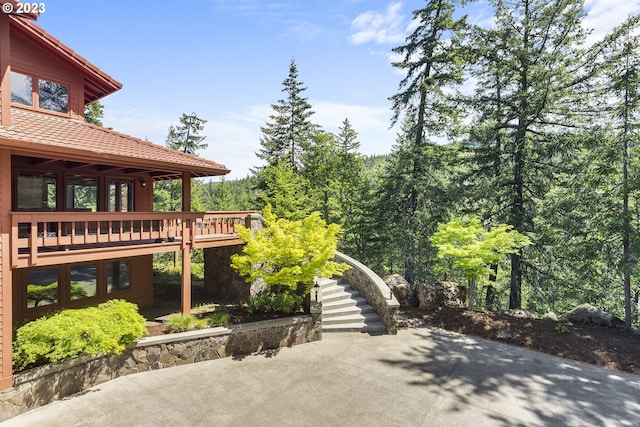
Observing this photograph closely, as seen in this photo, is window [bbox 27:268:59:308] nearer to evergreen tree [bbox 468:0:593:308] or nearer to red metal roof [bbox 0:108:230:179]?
red metal roof [bbox 0:108:230:179]

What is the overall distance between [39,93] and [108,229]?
5.37m

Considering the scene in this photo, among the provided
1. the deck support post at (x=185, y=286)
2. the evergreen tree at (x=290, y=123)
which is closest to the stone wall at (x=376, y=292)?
the deck support post at (x=185, y=286)

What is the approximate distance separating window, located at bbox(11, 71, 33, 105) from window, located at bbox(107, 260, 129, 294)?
5702mm

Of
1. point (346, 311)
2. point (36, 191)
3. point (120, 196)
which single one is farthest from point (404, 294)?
point (36, 191)

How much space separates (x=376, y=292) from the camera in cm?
1155

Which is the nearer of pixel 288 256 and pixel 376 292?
pixel 288 256

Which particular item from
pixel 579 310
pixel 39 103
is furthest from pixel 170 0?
pixel 579 310

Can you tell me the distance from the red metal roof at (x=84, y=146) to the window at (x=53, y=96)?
441 millimetres

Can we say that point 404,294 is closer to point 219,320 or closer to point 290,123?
point 219,320

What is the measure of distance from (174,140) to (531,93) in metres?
31.2

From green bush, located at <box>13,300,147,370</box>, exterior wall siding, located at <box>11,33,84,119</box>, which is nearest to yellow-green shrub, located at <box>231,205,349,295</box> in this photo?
green bush, located at <box>13,300,147,370</box>

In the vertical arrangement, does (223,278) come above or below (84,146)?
below

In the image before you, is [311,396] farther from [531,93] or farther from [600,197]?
[531,93]

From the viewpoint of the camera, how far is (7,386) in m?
5.90
